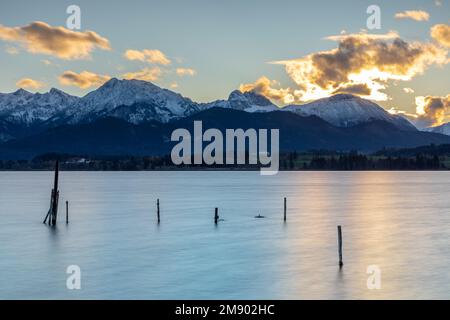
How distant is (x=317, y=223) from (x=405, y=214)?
22685 millimetres

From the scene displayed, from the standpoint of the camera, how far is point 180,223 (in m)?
85.2

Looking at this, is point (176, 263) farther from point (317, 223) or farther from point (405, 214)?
point (405, 214)
